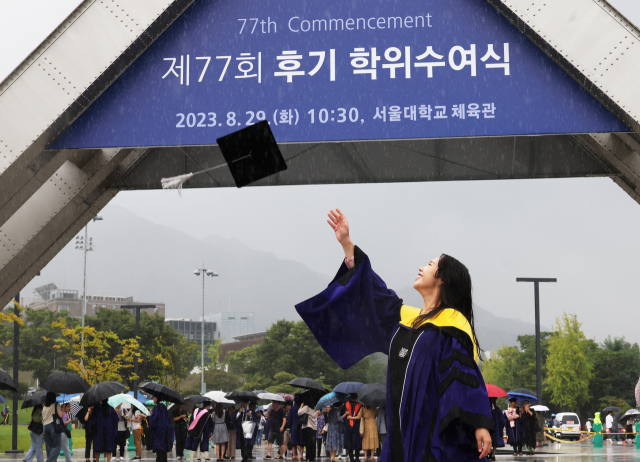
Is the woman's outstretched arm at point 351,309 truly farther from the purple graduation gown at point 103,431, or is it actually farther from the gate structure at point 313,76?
the purple graduation gown at point 103,431

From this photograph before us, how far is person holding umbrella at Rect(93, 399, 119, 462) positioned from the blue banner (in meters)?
9.49

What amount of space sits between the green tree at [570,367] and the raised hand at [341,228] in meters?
59.5

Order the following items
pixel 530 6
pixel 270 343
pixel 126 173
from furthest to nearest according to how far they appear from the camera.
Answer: pixel 270 343 < pixel 126 173 < pixel 530 6

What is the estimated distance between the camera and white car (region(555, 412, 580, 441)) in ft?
116

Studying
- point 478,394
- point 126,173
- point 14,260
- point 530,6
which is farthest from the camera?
point 126,173

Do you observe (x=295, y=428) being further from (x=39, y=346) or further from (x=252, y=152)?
(x=39, y=346)

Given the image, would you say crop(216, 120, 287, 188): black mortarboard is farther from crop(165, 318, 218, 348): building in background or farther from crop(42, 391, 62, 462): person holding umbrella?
crop(165, 318, 218, 348): building in background

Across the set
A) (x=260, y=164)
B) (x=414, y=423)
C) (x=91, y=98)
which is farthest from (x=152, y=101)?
(x=414, y=423)

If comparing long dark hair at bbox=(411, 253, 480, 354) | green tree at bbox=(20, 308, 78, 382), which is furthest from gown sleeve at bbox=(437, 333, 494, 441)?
green tree at bbox=(20, 308, 78, 382)

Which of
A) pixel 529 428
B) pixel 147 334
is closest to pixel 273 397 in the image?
→ pixel 529 428

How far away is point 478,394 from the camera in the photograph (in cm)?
399

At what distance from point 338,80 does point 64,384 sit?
1187cm

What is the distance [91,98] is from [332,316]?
464 cm

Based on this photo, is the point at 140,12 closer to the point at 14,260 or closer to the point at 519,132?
the point at 14,260
